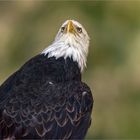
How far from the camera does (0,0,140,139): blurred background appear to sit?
18031 mm

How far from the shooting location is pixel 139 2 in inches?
775

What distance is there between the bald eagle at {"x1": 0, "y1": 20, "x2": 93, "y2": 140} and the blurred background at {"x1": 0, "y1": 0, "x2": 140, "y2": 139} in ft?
17.6

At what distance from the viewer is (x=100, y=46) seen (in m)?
19.4

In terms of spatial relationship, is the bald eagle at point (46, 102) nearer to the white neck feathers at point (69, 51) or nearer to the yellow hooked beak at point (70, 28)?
the white neck feathers at point (69, 51)

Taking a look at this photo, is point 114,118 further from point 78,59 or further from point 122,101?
point 78,59

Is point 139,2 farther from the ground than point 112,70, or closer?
farther from the ground

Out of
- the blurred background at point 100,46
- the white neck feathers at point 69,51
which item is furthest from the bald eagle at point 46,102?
the blurred background at point 100,46

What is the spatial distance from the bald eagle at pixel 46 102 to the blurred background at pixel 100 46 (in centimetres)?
538

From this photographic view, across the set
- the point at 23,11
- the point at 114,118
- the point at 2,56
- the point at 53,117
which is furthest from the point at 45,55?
the point at 23,11

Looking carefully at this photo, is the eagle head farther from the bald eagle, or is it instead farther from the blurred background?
the blurred background

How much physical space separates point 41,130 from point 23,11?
33.4 feet

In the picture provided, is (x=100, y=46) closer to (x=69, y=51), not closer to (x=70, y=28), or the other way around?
(x=70, y=28)

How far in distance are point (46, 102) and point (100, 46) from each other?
26.9ft

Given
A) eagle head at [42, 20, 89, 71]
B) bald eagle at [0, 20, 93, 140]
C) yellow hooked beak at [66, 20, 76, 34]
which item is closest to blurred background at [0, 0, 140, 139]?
eagle head at [42, 20, 89, 71]
